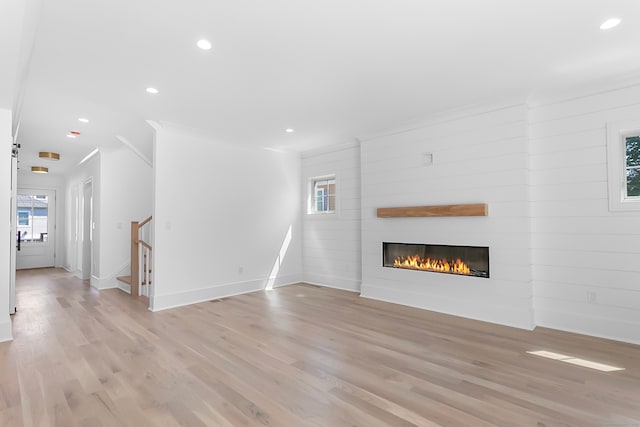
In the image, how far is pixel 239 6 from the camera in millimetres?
2189

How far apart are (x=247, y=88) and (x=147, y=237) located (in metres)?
3.89

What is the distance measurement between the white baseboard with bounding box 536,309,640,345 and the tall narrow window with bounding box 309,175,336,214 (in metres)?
3.68

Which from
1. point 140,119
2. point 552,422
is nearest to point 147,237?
point 140,119

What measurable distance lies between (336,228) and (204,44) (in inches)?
158

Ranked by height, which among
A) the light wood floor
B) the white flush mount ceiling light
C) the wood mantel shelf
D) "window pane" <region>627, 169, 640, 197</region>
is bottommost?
the light wood floor

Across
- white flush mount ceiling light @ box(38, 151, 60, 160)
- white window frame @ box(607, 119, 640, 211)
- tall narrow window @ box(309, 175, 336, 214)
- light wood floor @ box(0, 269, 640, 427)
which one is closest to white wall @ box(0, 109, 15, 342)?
light wood floor @ box(0, 269, 640, 427)

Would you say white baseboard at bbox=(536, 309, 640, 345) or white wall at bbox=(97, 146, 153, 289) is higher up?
white wall at bbox=(97, 146, 153, 289)

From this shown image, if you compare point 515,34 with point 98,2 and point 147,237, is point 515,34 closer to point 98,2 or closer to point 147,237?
point 98,2

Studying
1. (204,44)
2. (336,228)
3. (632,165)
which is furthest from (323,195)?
(632,165)

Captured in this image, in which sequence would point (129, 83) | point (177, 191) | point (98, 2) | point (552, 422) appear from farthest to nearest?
point (177, 191)
point (129, 83)
point (98, 2)
point (552, 422)

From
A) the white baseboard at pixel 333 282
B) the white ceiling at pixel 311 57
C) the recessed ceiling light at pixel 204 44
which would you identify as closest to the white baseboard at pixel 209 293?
the white baseboard at pixel 333 282

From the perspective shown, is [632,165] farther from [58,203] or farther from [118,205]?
[58,203]

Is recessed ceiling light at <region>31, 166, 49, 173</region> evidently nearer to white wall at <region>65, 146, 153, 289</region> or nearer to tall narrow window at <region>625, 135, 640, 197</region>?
white wall at <region>65, 146, 153, 289</region>

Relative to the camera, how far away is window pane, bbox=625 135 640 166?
3.39 m
